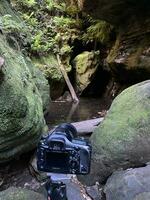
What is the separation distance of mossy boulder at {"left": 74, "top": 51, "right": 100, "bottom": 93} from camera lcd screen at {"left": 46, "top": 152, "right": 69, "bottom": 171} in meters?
9.80

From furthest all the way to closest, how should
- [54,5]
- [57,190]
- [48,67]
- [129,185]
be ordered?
[54,5] < [48,67] < [129,185] < [57,190]

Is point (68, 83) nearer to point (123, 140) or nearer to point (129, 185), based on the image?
point (123, 140)

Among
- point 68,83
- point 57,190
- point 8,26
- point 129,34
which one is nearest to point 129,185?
point 57,190

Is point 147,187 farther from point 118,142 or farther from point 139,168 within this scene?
point 118,142

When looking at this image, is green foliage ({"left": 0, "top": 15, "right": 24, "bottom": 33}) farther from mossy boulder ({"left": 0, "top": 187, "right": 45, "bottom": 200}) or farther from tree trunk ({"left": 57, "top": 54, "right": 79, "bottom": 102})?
tree trunk ({"left": 57, "top": 54, "right": 79, "bottom": 102})

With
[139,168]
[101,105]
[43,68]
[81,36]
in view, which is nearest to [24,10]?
[81,36]

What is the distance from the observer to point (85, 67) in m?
Answer: 12.3

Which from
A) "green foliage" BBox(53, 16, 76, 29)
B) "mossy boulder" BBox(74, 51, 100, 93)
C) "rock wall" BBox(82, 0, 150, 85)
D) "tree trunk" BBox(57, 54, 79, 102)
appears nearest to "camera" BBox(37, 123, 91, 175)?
"rock wall" BBox(82, 0, 150, 85)

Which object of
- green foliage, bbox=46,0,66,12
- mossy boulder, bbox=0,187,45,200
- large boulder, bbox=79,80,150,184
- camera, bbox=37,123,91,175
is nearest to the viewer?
camera, bbox=37,123,91,175

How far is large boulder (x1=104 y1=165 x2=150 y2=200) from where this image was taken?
438 cm

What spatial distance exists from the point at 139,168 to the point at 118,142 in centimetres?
56

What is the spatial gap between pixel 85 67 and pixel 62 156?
10.0m

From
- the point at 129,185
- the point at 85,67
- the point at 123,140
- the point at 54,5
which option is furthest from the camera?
the point at 54,5

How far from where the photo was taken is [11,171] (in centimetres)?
538
